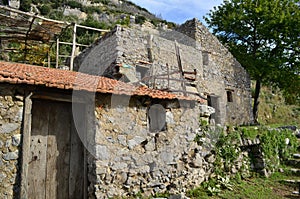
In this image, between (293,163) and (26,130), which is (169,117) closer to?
(26,130)

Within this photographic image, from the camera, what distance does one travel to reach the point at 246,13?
1548 cm

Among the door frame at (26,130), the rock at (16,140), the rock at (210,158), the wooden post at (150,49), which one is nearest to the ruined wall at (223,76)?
the wooden post at (150,49)

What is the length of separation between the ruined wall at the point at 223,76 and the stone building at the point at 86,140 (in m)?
6.91

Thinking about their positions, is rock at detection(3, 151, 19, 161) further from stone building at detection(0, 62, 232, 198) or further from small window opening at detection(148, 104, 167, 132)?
small window opening at detection(148, 104, 167, 132)

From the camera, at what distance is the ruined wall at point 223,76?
1259cm

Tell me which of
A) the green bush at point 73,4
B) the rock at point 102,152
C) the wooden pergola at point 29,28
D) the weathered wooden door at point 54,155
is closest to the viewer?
the weathered wooden door at point 54,155

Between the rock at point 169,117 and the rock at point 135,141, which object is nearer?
the rock at point 135,141

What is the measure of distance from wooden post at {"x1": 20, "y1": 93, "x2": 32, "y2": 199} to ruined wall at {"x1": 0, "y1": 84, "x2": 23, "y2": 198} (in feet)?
0.25

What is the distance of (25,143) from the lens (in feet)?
13.9

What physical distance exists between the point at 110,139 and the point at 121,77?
3821mm

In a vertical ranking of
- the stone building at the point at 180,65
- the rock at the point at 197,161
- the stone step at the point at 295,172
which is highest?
the stone building at the point at 180,65

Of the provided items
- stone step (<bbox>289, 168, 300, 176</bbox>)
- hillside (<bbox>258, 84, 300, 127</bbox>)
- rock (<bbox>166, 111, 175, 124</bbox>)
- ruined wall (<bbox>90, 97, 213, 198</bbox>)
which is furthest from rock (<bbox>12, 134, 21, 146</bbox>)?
hillside (<bbox>258, 84, 300, 127</bbox>)

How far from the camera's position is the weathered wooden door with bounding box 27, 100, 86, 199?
4.52m

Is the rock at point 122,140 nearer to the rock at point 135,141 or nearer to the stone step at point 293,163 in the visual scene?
the rock at point 135,141
